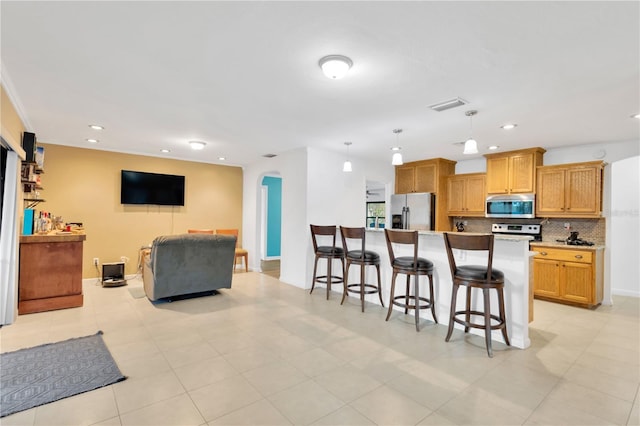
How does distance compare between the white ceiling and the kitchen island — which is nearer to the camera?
the white ceiling

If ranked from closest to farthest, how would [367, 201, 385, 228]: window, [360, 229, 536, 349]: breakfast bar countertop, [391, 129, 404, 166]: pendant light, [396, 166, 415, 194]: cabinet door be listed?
[360, 229, 536, 349]: breakfast bar countertop
[391, 129, 404, 166]: pendant light
[396, 166, 415, 194]: cabinet door
[367, 201, 385, 228]: window

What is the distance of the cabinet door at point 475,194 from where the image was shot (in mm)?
5879

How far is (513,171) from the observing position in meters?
5.35

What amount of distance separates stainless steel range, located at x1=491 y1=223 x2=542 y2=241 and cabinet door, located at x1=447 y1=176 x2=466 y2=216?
26.8 inches

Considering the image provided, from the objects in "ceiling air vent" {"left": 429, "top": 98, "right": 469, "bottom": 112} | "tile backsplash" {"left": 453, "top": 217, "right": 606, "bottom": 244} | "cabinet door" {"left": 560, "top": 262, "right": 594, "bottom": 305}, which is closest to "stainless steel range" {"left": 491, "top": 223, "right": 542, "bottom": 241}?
"tile backsplash" {"left": 453, "top": 217, "right": 606, "bottom": 244}

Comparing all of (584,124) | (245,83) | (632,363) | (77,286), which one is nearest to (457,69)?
(245,83)

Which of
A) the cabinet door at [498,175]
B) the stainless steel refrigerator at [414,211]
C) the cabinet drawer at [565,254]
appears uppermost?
the cabinet door at [498,175]

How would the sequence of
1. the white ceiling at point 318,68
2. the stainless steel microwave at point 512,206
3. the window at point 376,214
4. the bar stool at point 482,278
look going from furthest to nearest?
the window at point 376,214 → the stainless steel microwave at point 512,206 → the bar stool at point 482,278 → the white ceiling at point 318,68

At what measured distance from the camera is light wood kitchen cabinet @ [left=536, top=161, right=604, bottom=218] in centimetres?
458

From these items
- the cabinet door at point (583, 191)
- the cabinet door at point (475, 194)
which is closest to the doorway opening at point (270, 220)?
the cabinet door at point (475, 194)

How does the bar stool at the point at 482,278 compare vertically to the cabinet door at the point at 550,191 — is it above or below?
below

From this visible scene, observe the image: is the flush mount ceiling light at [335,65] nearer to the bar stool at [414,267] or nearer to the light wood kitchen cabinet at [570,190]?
the bar stool at [414,267]

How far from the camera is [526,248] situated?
119 inches

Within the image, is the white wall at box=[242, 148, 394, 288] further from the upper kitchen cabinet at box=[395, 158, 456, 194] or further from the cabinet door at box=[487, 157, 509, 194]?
the cabinet door at box=[487, 157, 509, 194]
